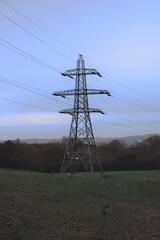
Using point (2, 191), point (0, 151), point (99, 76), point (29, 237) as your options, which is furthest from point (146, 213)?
point (0, 151)

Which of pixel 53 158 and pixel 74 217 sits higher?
pixel 53 158

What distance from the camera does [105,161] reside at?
349 feet

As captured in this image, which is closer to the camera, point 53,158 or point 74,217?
point 74,217

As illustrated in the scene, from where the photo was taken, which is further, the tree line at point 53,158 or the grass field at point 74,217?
the tree line at point 53,158

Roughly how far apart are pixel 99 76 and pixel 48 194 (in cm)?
4413

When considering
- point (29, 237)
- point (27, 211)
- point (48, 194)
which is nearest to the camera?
point (29, 237)

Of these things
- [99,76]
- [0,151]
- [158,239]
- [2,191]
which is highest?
[99,76]

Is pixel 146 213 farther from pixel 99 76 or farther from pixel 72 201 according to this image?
pixel 99 76

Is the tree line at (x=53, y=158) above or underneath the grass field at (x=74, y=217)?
above

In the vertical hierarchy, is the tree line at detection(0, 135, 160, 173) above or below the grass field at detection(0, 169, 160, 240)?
above

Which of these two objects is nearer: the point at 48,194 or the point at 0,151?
the point at 48,194

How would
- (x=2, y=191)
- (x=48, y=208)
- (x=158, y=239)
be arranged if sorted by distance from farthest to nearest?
(x=2, y=191)
(x=48, y=208)
(x=158, y=239)

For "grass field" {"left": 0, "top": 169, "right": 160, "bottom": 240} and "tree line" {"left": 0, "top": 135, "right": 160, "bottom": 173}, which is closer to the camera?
"grass field" {"left": 0, "top": 169, "right": 160, "bottom": 240}

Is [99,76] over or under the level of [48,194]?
over
